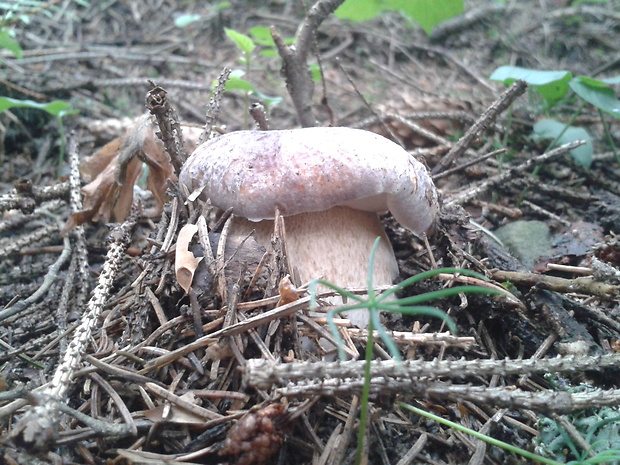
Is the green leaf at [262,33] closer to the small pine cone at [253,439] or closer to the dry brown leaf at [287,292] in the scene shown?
the dry brown leaf at [287,292]

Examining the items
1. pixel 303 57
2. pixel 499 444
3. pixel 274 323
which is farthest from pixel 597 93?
pixel 274 323

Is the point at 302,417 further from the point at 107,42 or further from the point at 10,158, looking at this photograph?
the point at 107,42

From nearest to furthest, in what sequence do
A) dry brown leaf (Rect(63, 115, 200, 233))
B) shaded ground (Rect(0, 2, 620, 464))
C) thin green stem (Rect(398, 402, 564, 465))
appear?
thin green stem (Rect(398, 402, 564, 465)) → shaded ground (Rect(0, 2, 620, 464)) → dry brown leaf (Rect(63, 115, 200, 233))

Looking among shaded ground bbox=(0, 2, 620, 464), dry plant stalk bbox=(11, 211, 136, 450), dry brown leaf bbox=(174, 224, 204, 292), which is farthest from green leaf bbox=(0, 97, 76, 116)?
dry brown leaf bbox=(174, 224, 204, 292)

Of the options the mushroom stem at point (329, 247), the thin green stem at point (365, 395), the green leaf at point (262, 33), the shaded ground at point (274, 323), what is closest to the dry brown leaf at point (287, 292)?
the shaded ground at point (274, 323)

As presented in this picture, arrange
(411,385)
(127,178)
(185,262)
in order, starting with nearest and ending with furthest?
(411,385)
(185,262)
(127,178)

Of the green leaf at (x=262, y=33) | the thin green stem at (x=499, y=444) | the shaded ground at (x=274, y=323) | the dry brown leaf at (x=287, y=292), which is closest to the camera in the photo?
the thin green stem at (x=499, y=444)

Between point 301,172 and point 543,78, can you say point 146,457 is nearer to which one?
point 301,172

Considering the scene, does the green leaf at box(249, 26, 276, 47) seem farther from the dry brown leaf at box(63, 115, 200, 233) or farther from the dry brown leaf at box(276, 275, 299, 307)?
the dry brown leaf at box(276, 275, 299, 307)
